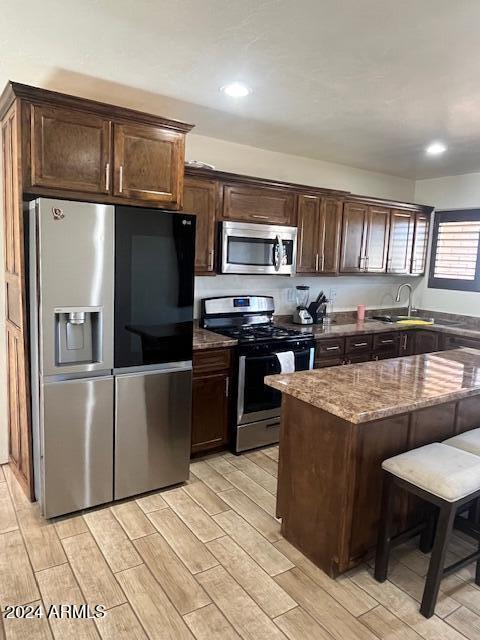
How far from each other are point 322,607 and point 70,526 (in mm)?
1501

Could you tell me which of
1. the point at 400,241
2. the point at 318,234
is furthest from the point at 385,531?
the point at 400,241

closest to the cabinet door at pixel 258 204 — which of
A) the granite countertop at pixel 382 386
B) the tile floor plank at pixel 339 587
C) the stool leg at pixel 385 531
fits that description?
the granite countertop at pixel 382 386

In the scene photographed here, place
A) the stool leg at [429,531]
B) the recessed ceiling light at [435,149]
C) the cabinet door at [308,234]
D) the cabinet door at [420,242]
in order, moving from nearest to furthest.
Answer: the stool leg at [429,531] → the recessed ceiling light at [435,149] → the cabinet door at [308,234] → the cabinet door at [420,242]

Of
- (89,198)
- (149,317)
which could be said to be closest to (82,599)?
(149,317)

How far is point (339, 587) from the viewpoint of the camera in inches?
87.4

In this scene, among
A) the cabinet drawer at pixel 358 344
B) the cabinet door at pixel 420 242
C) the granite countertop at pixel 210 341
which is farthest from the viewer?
the cabinet door at pixel 420 242

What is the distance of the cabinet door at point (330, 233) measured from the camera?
4.44 metres

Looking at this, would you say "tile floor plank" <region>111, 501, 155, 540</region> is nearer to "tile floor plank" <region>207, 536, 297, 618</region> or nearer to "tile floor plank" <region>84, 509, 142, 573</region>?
"tile floor plank" <region>84, 509, 142, 573</region>

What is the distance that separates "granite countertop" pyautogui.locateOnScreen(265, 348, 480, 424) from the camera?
2066mm

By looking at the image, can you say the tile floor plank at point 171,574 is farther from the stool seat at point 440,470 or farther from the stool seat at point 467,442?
the stool seat at point 467,442

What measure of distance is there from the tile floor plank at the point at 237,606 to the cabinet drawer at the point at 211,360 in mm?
1425

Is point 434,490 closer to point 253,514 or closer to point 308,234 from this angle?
point 253,514

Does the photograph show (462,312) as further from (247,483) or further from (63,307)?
(63,307)

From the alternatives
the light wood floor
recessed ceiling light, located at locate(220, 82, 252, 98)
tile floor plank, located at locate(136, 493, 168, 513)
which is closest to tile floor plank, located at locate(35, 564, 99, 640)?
the light wood floor
